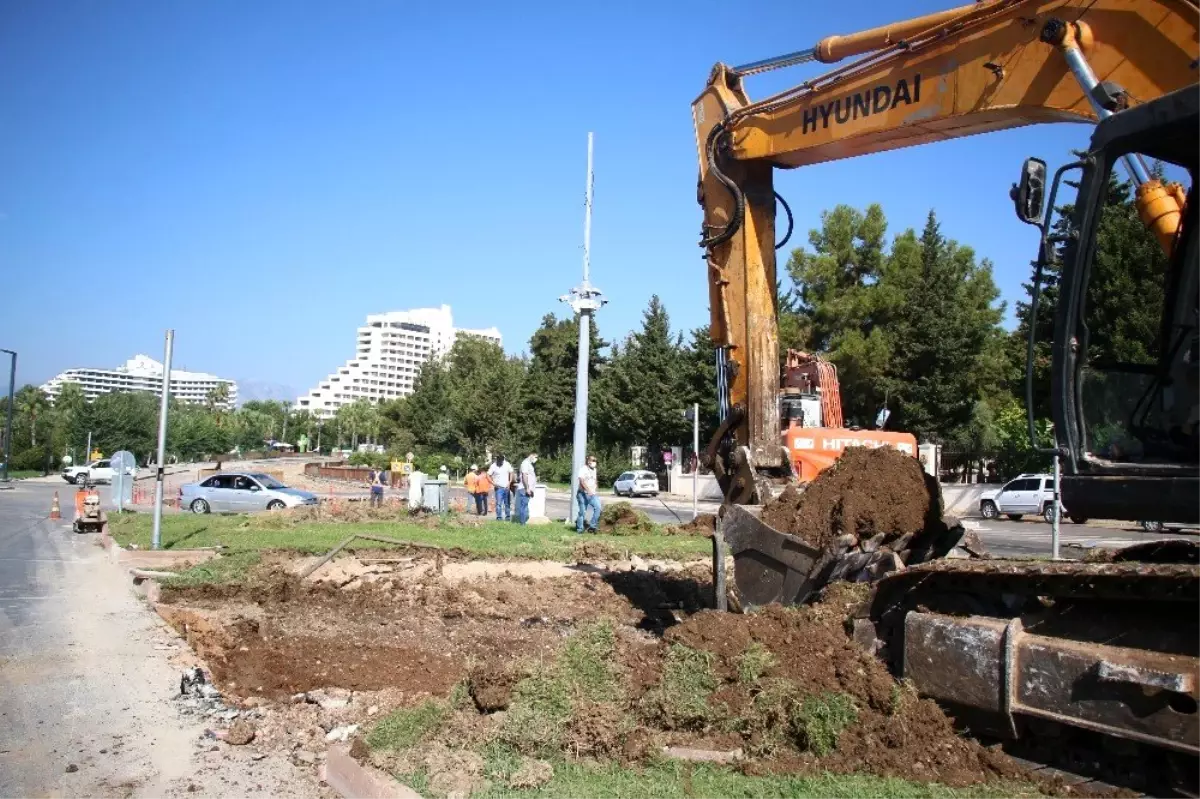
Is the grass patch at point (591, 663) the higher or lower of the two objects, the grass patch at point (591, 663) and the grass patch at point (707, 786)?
the higher

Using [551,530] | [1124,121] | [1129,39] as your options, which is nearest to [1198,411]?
[1124,121]

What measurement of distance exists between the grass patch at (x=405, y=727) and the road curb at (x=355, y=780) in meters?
0.20

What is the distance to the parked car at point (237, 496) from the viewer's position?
2808 centimetres

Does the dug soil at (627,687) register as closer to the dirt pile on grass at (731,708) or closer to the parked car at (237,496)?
the dirt pile on grass at (731,708)

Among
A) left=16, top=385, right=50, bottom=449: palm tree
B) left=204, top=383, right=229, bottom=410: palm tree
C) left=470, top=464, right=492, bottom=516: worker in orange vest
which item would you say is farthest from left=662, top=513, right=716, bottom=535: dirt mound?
left=204, top=383, right=229, bottom=410: palm tree

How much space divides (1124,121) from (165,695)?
7.66 metres

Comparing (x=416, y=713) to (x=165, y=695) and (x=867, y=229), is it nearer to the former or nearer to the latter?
(x=165, y=695)

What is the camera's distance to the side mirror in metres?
4.88

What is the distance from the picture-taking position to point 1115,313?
4.98 meters

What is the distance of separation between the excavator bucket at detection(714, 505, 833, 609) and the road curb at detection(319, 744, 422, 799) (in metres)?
3.35

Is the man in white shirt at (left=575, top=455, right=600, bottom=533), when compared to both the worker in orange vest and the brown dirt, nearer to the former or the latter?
the worker in orange vest

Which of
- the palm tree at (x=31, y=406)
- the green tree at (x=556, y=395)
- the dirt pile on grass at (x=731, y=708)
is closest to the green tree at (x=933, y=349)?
the green tree at (x=556, y=395)

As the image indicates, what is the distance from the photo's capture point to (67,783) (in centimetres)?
552

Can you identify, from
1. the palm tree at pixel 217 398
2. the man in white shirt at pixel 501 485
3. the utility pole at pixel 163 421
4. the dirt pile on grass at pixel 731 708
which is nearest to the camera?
the dirt pile on grass at pixel 731 708
